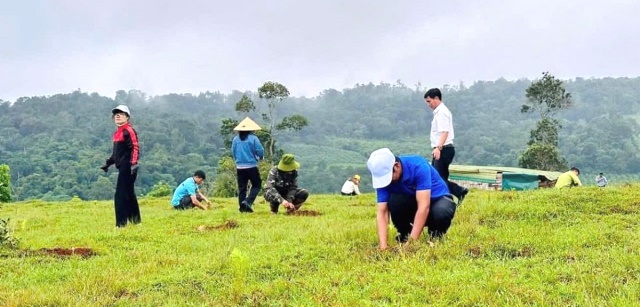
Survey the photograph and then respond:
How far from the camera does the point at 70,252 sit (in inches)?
251

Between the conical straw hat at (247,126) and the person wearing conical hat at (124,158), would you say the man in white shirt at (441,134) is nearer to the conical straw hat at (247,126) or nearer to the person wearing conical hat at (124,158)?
the conical straw hat at (247,126)

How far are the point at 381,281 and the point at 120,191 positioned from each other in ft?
18.6

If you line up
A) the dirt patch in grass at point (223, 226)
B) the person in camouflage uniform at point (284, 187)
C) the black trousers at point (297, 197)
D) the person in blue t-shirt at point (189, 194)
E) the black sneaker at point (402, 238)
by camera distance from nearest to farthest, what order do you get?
the black sneaker at point (402, 238) < the dirt patch in grass at point (223, 226) < the person in camouflage uniform at point (284, 187) < the black trousers at point (297, 197) < the person in blue t-shirt at point (189, 194)

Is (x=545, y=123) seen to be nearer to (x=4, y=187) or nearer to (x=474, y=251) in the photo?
(x=4, y=187)

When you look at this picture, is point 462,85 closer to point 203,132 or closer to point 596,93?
point 596,93

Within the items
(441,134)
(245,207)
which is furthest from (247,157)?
(441,134)

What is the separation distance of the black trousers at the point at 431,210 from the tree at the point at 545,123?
35.9m

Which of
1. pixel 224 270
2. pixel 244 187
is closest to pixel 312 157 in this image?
pixel 244 187

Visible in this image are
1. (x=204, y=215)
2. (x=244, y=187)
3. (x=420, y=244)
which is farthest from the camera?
(x=244, y=187)

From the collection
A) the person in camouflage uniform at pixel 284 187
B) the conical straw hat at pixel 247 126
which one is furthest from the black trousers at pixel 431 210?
the conical straw hat at pixel 247 126

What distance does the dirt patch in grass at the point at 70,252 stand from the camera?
6.23 meters

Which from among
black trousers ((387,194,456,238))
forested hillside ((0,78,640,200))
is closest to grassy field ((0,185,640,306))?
black trousers ((387,194,456,238))

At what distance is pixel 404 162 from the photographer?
5.70 meters

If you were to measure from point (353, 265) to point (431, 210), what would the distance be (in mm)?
1148
